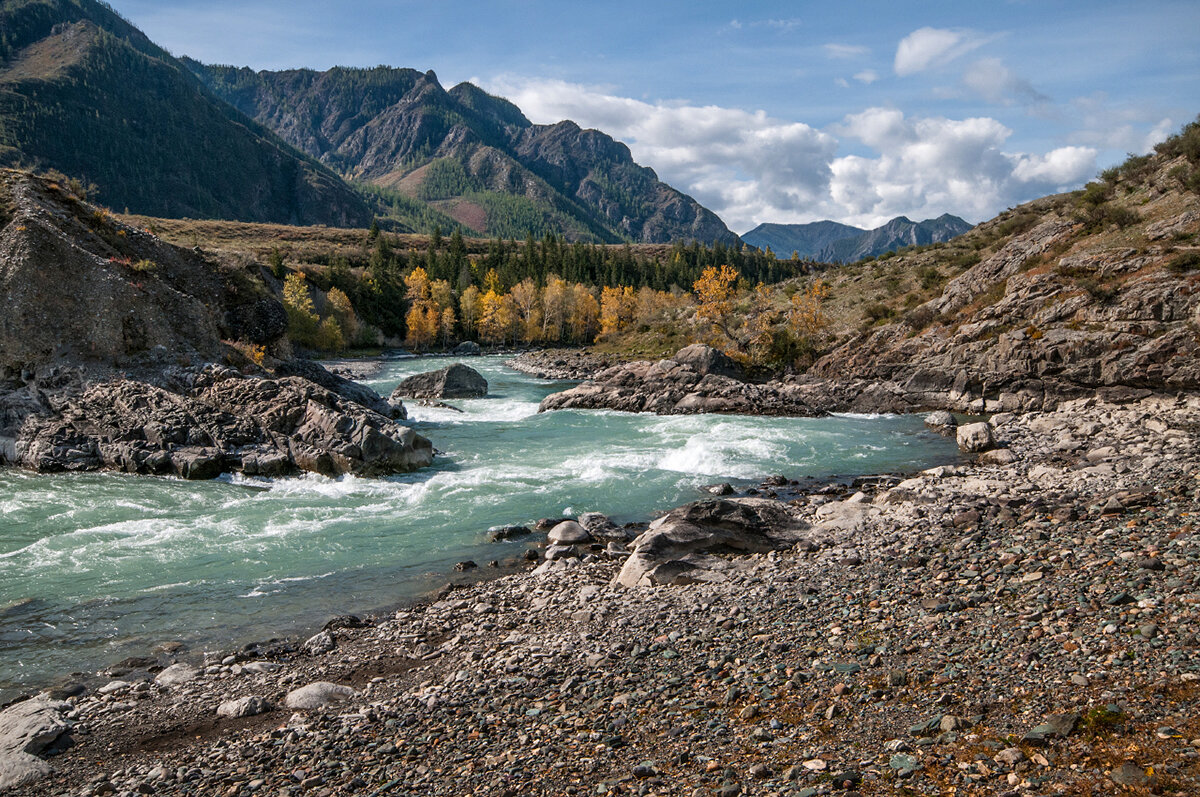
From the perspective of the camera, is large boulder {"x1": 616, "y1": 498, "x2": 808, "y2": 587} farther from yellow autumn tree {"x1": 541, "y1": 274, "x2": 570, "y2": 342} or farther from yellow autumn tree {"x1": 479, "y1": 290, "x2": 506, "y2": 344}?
yellow autumn tree {"x1": 479, "y1": 290, "x2": 506, "y2": 344}

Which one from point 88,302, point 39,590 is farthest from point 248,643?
point 88,302

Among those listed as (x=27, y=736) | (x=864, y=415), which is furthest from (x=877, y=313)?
(x=27, y=736)

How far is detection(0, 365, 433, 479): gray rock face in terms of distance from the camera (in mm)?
26094

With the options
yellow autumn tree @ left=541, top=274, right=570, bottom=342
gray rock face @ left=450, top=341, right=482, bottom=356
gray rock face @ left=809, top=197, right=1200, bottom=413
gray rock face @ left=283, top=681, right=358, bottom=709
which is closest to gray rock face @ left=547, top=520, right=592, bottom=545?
gray rock face @ left=283, top=681, right=358, bottom=709

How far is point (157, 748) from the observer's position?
31.9 ft

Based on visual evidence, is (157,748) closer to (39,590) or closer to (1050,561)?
(39,590)

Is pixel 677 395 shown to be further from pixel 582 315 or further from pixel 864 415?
pixel 582 315

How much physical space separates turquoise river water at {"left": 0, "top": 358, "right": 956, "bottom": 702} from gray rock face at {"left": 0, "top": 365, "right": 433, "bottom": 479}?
97 cm

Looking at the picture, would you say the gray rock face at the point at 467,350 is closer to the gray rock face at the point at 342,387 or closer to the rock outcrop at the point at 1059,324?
the gray rock face at the point at 342,387

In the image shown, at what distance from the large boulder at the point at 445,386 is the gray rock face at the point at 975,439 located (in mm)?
35344

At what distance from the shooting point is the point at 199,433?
27.1 m

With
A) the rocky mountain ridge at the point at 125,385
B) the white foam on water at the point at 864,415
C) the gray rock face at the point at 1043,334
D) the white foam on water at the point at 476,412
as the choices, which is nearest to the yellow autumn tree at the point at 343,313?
the white foam on water at the point at 476,412

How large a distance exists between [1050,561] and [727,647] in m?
6.74

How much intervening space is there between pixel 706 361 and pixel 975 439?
25.5 m
